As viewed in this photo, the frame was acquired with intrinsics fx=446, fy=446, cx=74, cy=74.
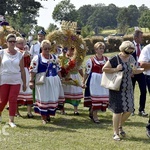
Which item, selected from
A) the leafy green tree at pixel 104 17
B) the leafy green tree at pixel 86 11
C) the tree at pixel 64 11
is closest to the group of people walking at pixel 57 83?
the tree at pixel 64 11

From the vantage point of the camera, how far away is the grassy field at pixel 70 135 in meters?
6.97

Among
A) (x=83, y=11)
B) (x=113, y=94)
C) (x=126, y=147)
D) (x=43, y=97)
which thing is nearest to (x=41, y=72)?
(x=43, y=97)

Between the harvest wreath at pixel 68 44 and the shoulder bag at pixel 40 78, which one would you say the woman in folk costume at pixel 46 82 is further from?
the harvest wreath at pixel 68 44

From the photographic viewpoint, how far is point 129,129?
838cm

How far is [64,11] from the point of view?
88375mm

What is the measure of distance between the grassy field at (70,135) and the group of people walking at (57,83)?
223 mm

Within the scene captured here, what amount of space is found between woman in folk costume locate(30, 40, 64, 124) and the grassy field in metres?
0.35

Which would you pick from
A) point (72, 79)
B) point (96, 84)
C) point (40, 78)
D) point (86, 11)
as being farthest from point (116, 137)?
point (86, 11)

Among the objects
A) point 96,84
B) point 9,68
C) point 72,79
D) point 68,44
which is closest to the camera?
point 9,68

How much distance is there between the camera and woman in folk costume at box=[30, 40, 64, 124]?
8570 millimetres

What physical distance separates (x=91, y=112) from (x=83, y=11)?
164m

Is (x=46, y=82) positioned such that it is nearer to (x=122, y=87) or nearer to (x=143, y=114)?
(x=122, y=87)

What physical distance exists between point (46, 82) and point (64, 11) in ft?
265

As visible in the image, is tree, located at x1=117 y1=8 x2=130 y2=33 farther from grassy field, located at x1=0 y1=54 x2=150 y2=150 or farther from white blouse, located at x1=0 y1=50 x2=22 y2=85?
white blouse, located at x1=0 y1=50 x2=22 y2=85
